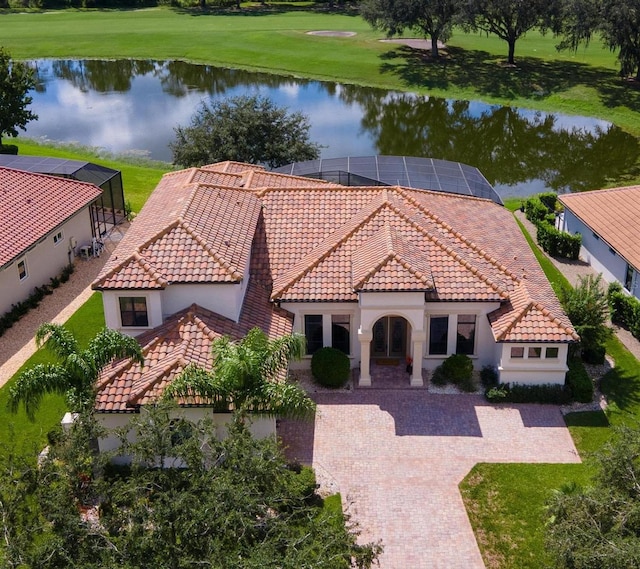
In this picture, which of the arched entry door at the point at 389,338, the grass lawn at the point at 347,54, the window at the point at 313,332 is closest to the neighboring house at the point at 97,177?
the window at the point at 313,332

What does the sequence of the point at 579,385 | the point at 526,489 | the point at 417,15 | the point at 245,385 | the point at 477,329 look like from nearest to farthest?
the point at 245,385
the point at 526,489
the point at 579,385
the point at 477,329
the point at 417,15

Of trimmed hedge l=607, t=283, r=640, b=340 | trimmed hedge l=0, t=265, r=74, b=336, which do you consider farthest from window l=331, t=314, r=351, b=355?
trimmed hedge l=0, t=265, r=74, b=336

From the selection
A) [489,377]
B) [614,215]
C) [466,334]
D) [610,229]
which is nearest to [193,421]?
[466,334]

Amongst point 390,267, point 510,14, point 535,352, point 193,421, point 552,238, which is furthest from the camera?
point 510,14

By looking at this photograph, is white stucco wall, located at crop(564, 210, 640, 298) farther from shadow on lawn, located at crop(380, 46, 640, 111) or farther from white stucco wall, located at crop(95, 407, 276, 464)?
shadow on lawn, located at crop(380, 46, 640, 111)

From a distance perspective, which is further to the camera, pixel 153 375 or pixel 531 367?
pixel 531 367

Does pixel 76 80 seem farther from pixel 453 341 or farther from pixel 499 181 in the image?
pixel 453 341

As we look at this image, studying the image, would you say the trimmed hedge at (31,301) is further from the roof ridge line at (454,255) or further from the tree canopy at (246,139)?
the roof ridge line at (454,255)

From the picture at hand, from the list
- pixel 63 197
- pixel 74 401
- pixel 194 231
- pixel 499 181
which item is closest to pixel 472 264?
pixel 194 231

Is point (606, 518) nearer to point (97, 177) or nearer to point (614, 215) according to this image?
point (614, 215)
